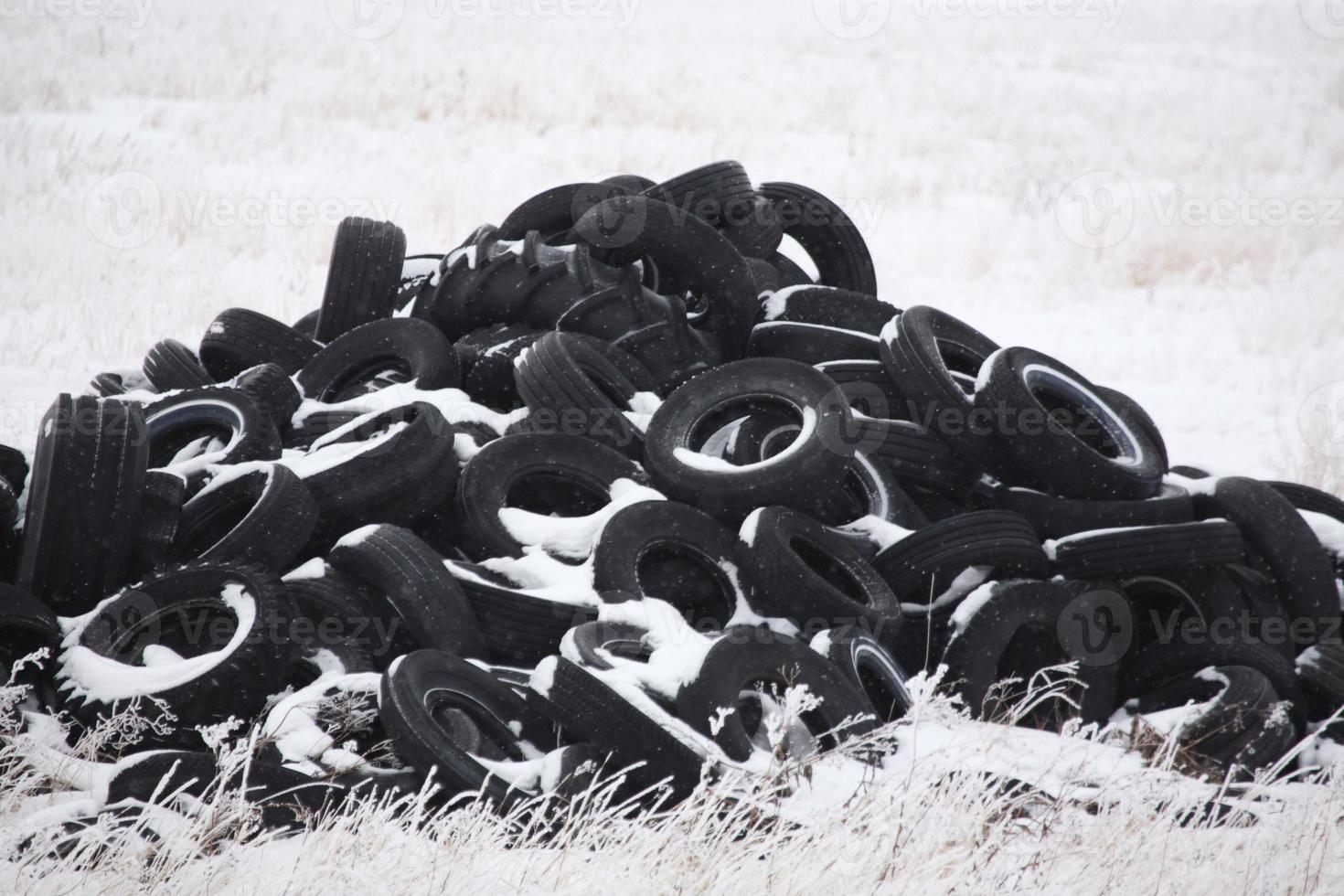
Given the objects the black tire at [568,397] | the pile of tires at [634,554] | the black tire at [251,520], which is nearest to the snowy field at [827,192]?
the pile of tires at [634,554]

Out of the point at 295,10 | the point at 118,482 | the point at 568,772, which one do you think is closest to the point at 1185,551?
the point at 568,772

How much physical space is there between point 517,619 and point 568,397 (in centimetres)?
150

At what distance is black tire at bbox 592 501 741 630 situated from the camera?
16.3ft

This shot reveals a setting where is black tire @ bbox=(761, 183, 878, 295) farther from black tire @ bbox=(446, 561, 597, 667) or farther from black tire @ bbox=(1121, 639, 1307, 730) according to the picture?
black tire @ bbox=(446, 561, 597, 667)

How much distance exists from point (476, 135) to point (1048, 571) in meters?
16.5

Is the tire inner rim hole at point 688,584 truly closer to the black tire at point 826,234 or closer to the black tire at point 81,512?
the black tire at point 81,512

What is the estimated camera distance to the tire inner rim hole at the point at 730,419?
19.4 feet

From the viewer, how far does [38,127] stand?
17.8 meters

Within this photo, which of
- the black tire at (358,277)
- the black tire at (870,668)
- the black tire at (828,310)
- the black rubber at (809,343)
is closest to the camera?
the black tire at (870,668)

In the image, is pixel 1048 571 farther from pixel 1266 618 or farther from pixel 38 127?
pixel 38 127

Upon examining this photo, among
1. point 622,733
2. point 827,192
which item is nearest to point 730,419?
point 622,733

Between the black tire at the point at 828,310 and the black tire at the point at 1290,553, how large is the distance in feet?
7.43

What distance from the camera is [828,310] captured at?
23.6 feet

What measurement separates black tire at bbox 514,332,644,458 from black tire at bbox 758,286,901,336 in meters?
1.51
